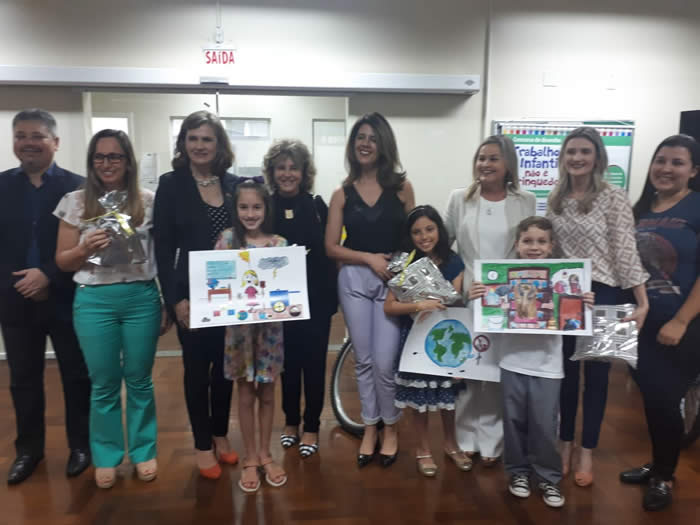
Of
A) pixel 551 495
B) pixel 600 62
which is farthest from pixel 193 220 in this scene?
pixel 600 62

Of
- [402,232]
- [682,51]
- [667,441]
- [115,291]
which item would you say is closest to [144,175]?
[115,291]

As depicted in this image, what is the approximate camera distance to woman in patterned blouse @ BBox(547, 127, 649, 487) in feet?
6.54

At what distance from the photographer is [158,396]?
3344 mm

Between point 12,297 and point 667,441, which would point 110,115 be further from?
point 667,441

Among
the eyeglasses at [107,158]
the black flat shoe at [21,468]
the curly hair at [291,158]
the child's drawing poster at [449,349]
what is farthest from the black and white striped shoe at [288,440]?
the eyeglasses at [107,158]

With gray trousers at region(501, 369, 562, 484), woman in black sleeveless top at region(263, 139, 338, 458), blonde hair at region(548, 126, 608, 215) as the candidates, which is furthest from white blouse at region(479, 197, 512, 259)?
woman in black sleeveless top at region(263, 139, 338, 458)

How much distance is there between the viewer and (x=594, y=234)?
2041 mm

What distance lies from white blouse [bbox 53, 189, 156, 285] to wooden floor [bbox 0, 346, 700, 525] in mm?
1039

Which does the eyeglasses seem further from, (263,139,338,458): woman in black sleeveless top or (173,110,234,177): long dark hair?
(263,139,338,458): woman in black sleeveless top

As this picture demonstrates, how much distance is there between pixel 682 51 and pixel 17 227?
5.56m

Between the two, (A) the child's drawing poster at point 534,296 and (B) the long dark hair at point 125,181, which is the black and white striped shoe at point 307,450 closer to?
(A) the child's drawing poster at point 534,296

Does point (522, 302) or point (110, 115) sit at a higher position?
point (110, 115)

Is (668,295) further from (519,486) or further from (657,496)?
(519,486)

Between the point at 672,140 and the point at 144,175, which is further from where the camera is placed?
the point at 144,175
